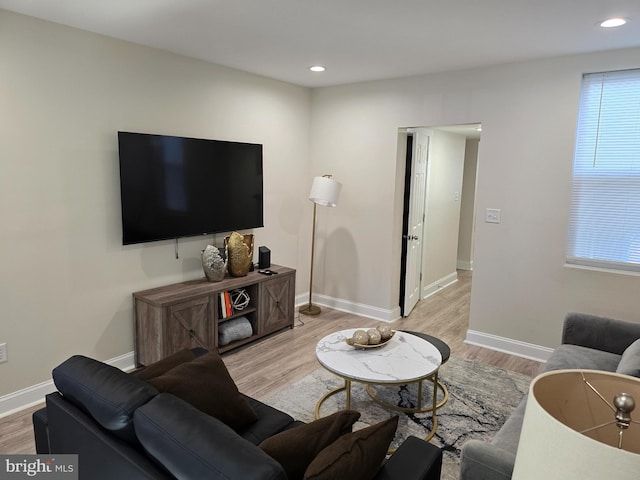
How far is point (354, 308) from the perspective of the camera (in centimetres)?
506

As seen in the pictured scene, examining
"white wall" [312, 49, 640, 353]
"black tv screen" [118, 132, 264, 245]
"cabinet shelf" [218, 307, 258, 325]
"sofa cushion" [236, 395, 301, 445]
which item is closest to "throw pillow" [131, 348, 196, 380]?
"sofa cushion" [236, 395, 301, 445]

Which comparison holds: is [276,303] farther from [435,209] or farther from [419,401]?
[435,209]

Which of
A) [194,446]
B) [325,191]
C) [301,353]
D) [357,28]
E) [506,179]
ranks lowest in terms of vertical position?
[301,353]

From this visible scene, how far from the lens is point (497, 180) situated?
3.95 m

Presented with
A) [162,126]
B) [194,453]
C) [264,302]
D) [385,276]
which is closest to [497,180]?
[385,276]

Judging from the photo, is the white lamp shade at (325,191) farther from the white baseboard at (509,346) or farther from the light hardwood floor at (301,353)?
the white baseboard at (509,346)

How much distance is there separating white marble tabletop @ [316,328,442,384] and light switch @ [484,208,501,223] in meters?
1.58

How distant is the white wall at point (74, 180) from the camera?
9.21ft

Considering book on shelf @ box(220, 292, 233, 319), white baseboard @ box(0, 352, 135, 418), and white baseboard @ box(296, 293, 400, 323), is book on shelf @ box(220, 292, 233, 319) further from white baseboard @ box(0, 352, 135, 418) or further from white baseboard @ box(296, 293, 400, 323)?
white baseboard @ box(296, 293, 400, 323)

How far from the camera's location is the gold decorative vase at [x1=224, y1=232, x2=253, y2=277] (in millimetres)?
3920

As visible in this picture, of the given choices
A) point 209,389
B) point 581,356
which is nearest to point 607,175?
point 581,356

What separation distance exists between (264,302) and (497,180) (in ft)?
7.84

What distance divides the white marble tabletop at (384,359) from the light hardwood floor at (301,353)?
0.72 metres

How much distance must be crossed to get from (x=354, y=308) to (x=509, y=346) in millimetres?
1702
